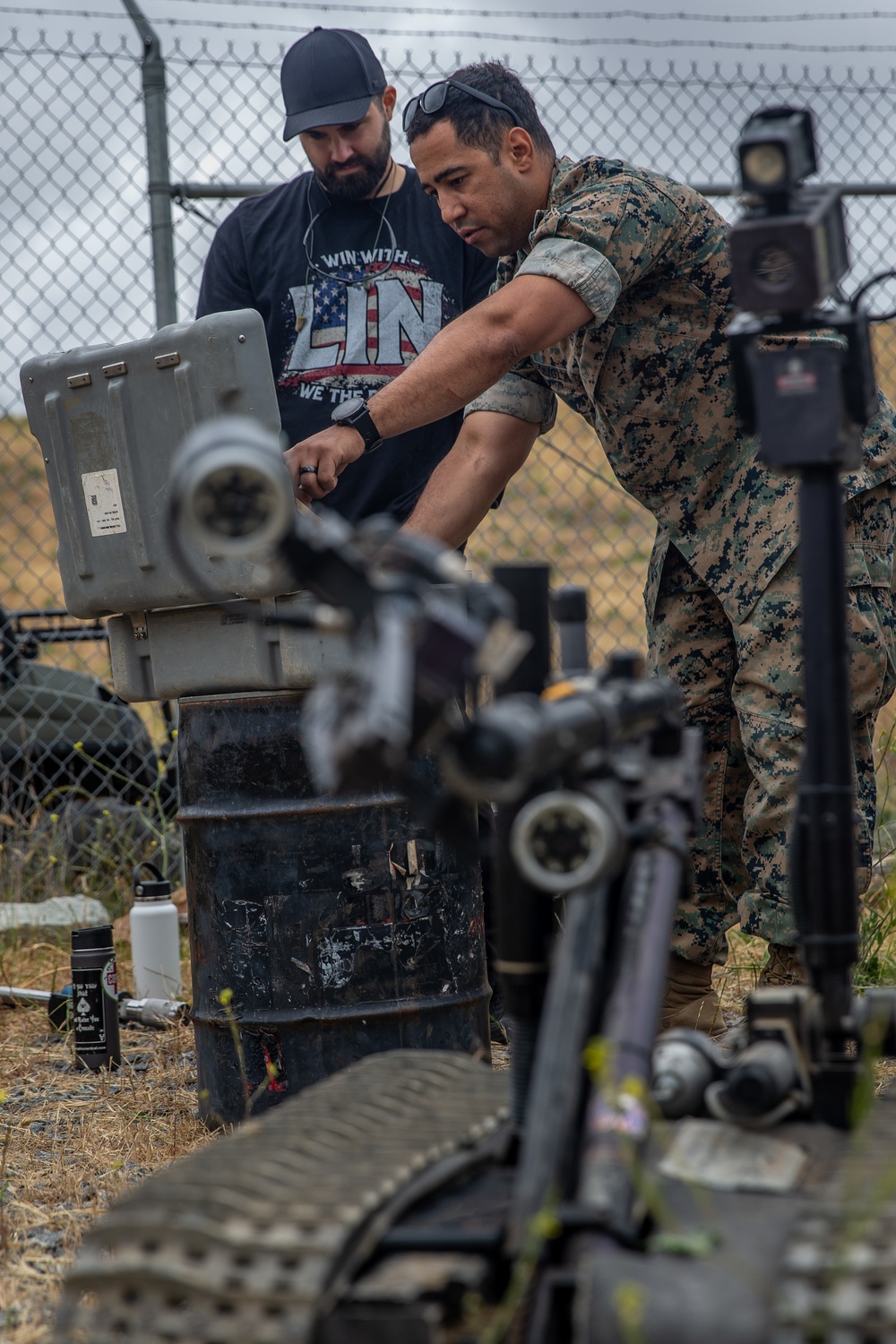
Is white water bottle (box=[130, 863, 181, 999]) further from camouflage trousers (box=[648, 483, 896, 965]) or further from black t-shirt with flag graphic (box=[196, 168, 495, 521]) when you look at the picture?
camouflage trousers (box=[648, 483, 896, 965])

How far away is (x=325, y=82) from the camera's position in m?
3.90

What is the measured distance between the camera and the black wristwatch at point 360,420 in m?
2.97

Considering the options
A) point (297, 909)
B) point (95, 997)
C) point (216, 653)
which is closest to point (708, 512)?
point (216, 653)

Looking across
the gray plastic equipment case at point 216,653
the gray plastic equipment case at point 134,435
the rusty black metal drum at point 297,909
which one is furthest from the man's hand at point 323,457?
the rusty black metal drum at point 297,909

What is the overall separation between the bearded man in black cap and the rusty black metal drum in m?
1.23

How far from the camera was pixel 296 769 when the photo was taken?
2943 mm

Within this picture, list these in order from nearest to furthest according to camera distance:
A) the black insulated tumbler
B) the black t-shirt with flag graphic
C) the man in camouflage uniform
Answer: the man in camouflage uniform, the black insulated tumbler, the black t-shirt with flag graphic

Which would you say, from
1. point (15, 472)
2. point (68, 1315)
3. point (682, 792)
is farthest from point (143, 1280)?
point (15, 472)

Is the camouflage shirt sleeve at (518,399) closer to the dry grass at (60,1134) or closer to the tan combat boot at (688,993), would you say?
the tan combat boot at (688,993)

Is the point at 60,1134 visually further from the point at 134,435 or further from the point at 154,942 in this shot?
the point at 134,435

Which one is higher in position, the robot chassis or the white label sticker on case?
the white label sticker on case

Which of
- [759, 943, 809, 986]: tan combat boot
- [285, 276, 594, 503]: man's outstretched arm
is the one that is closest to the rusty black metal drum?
[285, 276, 594, 503]: man's outstretched arm

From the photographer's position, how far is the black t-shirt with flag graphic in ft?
13.3

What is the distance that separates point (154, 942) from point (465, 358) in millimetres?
2182
